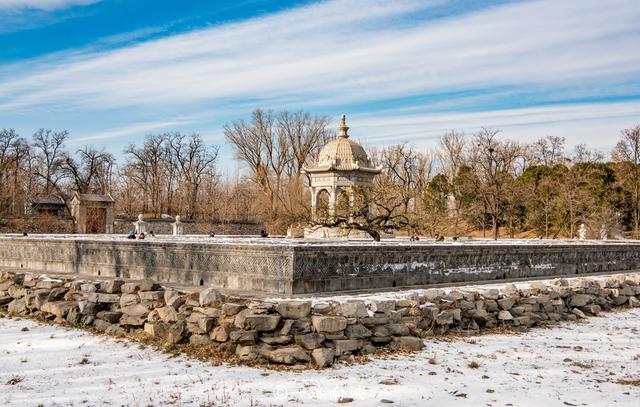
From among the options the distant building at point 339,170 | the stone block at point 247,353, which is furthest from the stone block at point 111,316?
the distant building at point 339,170

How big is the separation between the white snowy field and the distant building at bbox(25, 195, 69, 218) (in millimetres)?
33585

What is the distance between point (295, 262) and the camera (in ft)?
36.7

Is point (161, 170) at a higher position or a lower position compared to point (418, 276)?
higher

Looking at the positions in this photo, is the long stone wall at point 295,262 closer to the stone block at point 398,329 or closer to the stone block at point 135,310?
the stone block at point 135,310

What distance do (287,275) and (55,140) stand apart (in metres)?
48.5

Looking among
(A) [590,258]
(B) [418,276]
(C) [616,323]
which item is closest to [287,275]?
(B) [418,276]

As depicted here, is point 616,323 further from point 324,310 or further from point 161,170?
point 161,170

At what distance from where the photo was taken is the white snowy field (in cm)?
728

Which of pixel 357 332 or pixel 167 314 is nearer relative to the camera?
pixel 357 332

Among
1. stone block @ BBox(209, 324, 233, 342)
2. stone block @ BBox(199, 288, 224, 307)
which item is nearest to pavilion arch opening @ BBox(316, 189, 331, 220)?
stone block @ BBox(199, 288, 224, 307)

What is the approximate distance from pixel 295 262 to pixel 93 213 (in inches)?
1201

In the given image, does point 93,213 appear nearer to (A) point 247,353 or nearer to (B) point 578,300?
(B) point 578,300

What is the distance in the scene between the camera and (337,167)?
29.6 meters

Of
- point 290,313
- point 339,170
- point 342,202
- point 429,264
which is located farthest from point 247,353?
point 339,170
